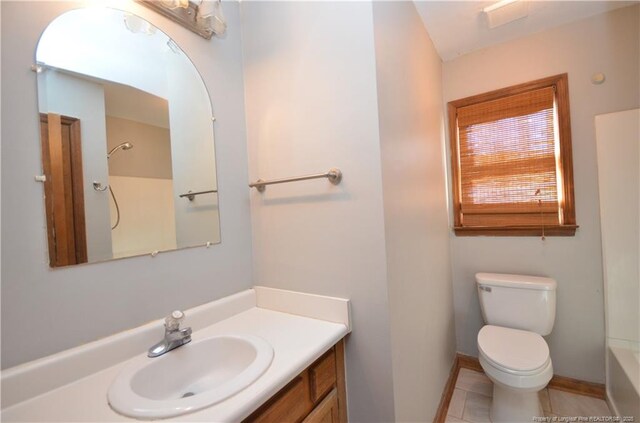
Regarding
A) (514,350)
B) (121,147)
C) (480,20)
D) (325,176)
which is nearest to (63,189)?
(121,147)

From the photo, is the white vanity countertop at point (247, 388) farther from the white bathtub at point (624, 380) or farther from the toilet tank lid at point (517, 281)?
the white bathtub at point (624, 380)

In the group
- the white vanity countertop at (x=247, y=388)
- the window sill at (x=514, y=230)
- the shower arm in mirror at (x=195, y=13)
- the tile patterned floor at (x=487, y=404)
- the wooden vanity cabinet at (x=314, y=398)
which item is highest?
the shower arm in mirror at (x=195, y=13)

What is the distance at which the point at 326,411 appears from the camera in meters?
0.99

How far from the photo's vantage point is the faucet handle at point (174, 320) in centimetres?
94

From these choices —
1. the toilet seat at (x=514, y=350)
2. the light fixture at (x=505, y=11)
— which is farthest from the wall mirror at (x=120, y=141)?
the light fixture at (x=505, y=11)

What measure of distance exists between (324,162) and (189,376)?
933 millimetres

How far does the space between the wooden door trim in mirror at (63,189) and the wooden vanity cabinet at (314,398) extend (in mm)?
718

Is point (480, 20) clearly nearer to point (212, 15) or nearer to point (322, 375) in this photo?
point (212, 15)

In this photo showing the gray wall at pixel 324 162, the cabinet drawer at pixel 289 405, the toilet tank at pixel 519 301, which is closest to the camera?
the cabinet drawer at pixel 289 405

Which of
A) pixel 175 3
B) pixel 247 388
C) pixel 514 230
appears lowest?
pixel 247 388

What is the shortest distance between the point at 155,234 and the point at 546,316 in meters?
2.20

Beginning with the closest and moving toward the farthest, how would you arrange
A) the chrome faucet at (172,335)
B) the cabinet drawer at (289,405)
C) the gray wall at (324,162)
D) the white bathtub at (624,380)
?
the cabinet drawer at (289,405), the chrome faucet at (172,335), the gray wall at (324,162), the white bathtub at (624,380)

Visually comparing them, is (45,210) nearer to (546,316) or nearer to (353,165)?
(353,165)

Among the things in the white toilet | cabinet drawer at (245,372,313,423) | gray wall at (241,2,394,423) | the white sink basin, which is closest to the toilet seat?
the white toilet
